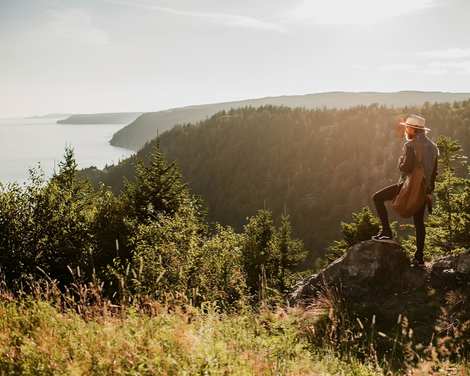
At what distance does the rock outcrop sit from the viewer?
674 cm

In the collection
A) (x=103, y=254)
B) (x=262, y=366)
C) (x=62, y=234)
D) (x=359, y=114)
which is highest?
(x=359, y=114)

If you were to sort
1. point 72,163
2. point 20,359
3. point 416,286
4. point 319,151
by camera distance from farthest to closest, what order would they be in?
point 319,151
point 72,163
point 416,286
point 20,359

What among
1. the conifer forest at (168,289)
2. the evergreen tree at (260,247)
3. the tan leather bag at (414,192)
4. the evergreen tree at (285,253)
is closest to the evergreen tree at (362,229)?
the conifer forest at (168,289)

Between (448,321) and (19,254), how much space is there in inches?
502

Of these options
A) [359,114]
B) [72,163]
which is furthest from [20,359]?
[359,114]

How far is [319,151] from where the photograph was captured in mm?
161750

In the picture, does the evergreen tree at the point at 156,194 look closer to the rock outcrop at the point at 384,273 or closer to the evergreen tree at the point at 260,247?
the rock outcrop at the point at 384,273

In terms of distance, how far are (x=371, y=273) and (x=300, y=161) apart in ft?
515

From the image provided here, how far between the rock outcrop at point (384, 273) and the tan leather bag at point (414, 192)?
3.27 feet

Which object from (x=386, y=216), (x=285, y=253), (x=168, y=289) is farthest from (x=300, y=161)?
(x=168, y=289)

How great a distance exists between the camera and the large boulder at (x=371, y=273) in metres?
7.00

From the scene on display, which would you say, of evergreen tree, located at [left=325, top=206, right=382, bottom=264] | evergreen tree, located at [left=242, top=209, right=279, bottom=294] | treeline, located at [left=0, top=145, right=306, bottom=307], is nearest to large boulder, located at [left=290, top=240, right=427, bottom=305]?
treeline, located at [left=0, top=145, right=306, bottom=307]

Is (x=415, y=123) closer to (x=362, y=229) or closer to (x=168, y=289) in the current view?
(x=168, y=289)

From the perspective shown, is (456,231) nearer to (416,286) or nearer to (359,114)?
(416,286)
